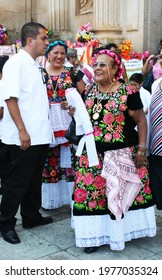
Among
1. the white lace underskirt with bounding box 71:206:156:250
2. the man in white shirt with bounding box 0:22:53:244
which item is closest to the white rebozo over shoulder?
the man in white shirt with bounding box 0:22:53:244

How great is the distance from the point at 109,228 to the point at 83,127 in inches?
36.4

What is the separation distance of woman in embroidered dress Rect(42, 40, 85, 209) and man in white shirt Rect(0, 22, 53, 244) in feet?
1.43

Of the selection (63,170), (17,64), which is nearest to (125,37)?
(63,170)

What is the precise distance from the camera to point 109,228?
12.7 ft

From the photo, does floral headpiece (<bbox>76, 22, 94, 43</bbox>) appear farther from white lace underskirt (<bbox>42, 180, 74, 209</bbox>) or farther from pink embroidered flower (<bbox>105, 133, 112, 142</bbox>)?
pink embroidered flower (<bbox>105, 133, 112, 142</bbox>)

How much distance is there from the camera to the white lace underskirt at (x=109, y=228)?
3.83m

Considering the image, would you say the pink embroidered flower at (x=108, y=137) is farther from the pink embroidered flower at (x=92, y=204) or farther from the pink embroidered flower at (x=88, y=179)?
the pink embroidered flower at (x=92, y=204)

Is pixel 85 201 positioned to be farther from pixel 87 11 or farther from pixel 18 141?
pixel 87 11

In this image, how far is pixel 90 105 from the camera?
3930 mm

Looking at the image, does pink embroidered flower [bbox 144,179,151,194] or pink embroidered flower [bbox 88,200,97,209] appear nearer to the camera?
pink embroidered flower [bbox 88,200,97,209]

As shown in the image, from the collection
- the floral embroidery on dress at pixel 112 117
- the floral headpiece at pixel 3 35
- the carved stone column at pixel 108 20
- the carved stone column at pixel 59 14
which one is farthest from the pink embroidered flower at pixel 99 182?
the floral headpiece at pixel 3 35

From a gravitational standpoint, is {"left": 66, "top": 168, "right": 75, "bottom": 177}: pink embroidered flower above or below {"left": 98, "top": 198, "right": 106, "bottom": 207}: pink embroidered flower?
below

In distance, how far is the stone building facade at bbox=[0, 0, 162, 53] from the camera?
9000 millimetres

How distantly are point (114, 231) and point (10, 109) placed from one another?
1418mm
